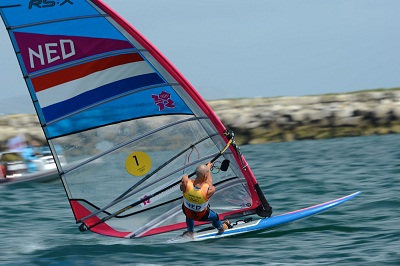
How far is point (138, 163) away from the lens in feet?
28.0

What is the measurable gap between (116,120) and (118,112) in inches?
4.1

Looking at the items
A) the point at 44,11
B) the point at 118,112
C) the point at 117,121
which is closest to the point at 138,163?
the point at 117,121

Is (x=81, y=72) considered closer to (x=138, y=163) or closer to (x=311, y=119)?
(x=138, y=163)

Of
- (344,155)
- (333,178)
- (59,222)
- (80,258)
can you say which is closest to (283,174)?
(333,178)

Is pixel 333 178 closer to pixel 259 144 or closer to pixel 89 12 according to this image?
pixel 89 12

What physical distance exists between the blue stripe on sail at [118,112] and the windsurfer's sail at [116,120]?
1 centimetres

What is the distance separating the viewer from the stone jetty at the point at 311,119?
83.7 feet

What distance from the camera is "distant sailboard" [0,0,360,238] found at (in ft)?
25.6

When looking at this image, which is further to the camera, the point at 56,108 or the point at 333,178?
the point at 333,178

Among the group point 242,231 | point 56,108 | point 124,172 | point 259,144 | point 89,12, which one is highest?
point 89,12

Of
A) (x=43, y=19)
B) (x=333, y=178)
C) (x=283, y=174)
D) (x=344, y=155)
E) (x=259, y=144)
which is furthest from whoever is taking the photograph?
(x=259, y=144)

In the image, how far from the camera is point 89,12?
772 cm

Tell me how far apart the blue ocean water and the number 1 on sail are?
0.85 m

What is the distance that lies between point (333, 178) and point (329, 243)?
6.38 metres
